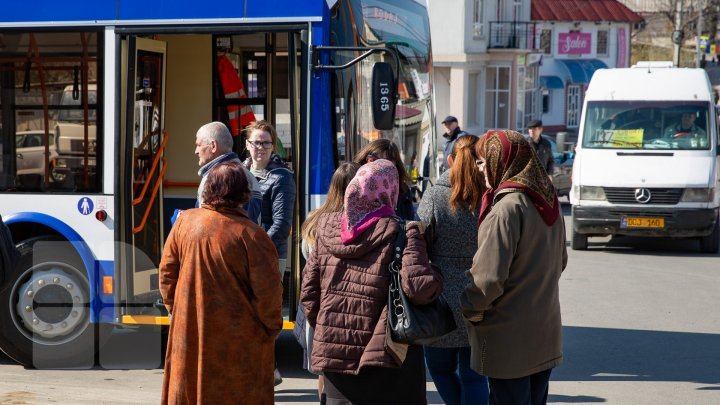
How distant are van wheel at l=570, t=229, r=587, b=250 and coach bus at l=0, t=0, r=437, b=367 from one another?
7.87 metres

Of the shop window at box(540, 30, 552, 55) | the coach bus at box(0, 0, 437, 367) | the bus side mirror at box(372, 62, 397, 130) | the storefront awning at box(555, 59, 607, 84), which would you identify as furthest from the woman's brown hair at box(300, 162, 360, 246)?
the shop window at box(540, 30, 552, 55)

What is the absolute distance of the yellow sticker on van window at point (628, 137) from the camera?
15.4 metres

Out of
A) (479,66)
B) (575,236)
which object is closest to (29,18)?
(575,236)

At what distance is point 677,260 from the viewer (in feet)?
48.2

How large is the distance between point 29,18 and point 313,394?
3.47 m

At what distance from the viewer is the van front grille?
48.6 feet

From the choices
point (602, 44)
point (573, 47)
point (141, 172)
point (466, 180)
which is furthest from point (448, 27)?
point (466, 180)

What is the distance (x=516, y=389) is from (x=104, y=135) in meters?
4.09

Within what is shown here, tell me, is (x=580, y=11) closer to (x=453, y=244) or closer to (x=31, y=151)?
(x=31, y=151)

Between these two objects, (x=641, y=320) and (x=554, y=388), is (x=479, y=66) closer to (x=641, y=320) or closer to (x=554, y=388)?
(x=641, y=320)

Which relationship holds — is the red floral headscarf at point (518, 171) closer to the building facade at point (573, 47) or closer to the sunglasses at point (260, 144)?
the sunglasses at point (260, 144)

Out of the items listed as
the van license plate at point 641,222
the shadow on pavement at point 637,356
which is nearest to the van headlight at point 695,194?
the van license plate at point 641,222

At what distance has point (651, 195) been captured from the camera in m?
14.9

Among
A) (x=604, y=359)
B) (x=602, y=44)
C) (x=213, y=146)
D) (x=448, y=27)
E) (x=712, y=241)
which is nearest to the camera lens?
(x=213, y=146)
